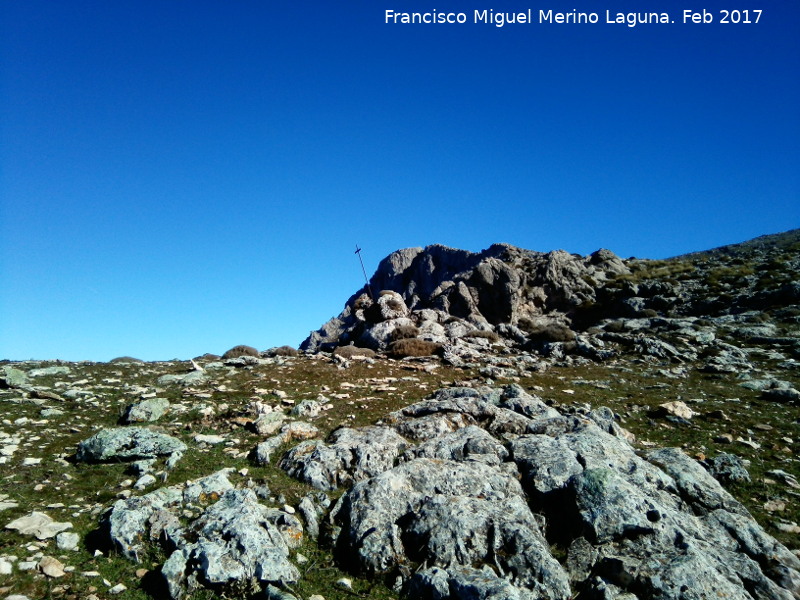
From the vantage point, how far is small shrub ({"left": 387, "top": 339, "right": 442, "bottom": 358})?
1510 inches

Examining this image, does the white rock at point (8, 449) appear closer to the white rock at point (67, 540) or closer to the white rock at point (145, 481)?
the white rock at point (145, 481)

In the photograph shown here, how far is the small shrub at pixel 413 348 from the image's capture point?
3834 centimetres

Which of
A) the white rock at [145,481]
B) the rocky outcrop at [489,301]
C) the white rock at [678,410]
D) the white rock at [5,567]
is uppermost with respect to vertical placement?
the rocky outcrop at [489,301]

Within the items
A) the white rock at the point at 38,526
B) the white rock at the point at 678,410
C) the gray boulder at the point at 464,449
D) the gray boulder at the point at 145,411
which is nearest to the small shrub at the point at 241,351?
the gray boulder at the point at 145,411

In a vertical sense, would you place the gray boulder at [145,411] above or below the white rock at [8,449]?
above

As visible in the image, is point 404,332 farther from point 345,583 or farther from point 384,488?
point 345,583

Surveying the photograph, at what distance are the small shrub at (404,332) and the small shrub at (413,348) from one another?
16.3ft

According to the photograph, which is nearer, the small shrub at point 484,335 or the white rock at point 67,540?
the white rock at point 67,540

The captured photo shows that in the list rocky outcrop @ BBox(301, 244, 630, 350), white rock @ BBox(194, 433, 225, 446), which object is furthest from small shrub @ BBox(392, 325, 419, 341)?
white rock @ BBox(194, 433, 225, 446)

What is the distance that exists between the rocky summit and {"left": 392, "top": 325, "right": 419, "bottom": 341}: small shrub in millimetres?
16876

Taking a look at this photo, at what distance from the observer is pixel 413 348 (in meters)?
38.7

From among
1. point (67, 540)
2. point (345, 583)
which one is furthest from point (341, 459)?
point (67, 540)

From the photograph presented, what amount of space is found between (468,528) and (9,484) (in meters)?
12.4

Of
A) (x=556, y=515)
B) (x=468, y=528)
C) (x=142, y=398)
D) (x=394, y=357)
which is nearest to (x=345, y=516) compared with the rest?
(x=468, y=528)
